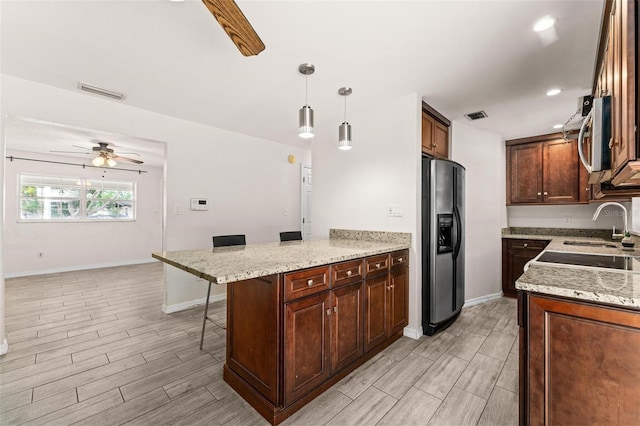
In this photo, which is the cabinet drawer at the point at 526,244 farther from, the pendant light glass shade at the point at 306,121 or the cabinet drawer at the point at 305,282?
the pendant light glass shade at the point at 306,121

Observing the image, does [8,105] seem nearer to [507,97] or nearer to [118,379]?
[118,379]

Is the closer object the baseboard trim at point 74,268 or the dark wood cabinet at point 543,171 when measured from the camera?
the dark wood cabinet at point 543,171

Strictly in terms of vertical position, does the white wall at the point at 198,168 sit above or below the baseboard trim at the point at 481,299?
above

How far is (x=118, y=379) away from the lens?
2008 mm

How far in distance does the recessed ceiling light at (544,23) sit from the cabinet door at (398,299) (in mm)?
1999

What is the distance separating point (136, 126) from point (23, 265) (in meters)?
4.55

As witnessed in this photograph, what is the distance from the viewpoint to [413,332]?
8.80 ft

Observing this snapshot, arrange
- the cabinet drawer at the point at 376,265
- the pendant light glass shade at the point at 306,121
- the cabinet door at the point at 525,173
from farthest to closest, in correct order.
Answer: the cabinet door at the point at 525,173
the cabinet drawer at the point at 376,265
the pendant light glass shade at the point at 306,121

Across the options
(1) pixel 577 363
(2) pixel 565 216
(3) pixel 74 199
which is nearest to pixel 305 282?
(1) pixel 577 363

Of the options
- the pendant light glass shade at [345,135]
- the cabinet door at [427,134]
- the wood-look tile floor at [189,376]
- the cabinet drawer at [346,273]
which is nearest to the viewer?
the wood-look tile floor at [189,376]

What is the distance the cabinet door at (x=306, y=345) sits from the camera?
5.21ft

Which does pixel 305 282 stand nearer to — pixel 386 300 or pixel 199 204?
pixel 386 300

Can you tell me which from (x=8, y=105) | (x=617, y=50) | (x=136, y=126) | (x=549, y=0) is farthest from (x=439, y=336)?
(x=8, y=105)

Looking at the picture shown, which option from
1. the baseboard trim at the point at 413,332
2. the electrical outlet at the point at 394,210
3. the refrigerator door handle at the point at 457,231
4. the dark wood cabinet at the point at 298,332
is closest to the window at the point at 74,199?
the dark wood cabinet at the point at 298,332
